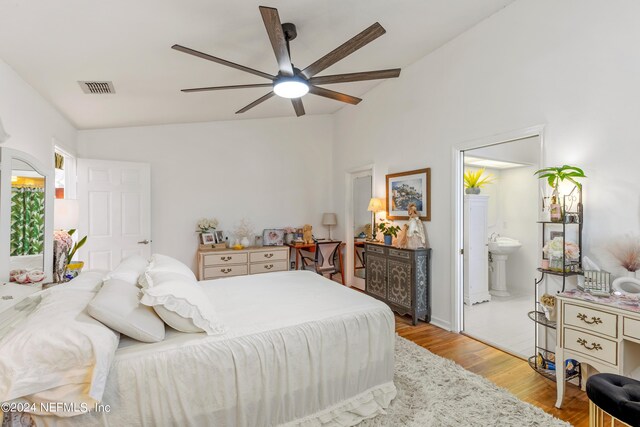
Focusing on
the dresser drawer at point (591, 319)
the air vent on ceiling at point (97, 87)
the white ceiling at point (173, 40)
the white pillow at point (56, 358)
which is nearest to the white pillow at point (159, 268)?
the white pillow at point (56, 358)

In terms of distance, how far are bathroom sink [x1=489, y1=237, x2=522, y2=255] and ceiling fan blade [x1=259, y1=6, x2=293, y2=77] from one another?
382cm

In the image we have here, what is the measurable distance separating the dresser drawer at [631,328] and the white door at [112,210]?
4950mm

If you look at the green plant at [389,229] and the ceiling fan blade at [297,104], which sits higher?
the ceiling fan blade at [297,104]

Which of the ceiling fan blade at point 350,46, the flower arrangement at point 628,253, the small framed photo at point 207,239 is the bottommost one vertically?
the small framed photo at point 207,239

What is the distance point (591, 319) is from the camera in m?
1.96

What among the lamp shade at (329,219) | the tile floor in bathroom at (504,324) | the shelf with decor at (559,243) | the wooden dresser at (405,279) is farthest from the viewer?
the lamp shade at (329,219)

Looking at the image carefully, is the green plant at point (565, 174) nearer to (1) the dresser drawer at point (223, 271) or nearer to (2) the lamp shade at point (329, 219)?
(2) the lamp shade at point (329, 219)

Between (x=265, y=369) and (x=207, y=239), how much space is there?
3483 mm

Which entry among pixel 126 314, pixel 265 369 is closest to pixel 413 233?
pixel 265 369

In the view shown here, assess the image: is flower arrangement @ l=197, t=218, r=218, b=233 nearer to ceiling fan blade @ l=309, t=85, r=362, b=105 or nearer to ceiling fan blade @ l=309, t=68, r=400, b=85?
ceiling fan blade @ l=309, t=85, r=362, b=105

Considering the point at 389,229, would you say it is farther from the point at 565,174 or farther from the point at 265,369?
the point at 265,369

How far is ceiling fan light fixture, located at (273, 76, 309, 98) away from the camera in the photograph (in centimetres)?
236

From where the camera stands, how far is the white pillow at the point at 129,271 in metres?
2.05

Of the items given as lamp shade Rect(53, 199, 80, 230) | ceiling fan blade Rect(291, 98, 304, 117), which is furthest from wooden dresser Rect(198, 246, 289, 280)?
ceiling fan blade Rect(291, 98, 304, 117)
